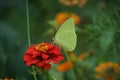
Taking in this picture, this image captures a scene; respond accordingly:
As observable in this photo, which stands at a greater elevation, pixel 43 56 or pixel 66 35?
pixel 66 35

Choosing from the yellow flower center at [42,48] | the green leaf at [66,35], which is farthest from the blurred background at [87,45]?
the yellow flower center at [42,48]

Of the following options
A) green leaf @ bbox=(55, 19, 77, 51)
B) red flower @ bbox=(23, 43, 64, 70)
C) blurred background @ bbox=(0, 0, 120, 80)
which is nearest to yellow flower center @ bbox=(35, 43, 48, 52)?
red flower @ bbox=(23, 43, 64, 70)

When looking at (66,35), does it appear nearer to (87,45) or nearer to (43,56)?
(43,56)

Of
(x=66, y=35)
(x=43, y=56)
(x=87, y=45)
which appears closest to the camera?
(x=43, y=56)

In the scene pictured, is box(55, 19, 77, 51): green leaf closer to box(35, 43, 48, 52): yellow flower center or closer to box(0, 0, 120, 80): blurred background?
box(35, 43, 48, 52): yellow flower center

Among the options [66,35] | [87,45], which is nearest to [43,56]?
[66,35]

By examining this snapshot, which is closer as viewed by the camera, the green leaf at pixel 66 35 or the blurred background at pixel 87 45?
the green leaf at pixel 66 35

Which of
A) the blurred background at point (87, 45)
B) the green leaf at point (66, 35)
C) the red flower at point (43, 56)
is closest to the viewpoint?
the red flower at point (43, 56)

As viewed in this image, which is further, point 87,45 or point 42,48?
point 87,45

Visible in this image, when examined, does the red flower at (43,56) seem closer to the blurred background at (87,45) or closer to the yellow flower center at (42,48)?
the yellow flower center at (42,48)

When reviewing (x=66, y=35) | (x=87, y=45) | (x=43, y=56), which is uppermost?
(x=87, y=45)
